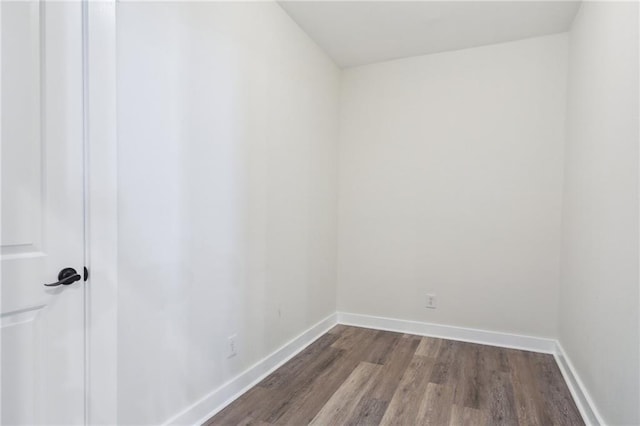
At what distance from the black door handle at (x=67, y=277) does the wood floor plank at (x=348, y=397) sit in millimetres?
1420

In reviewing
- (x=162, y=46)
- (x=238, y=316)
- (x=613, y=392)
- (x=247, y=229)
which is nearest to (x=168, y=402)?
(x=238, y=316)

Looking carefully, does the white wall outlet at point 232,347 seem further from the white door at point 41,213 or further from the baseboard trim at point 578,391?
the baseboard trim at point 578,391

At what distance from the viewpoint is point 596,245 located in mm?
2080

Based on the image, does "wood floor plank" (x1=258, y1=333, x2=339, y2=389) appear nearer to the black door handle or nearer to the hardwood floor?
the hardwood floor

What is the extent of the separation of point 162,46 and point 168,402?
1.70 metres

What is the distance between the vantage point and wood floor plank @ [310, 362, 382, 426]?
2104 millimetres

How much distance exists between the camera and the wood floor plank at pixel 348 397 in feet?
6.90

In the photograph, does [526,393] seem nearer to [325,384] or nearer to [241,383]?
[325,384]

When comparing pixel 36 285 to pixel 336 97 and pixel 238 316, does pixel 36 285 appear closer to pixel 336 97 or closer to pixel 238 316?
pixel 238 316

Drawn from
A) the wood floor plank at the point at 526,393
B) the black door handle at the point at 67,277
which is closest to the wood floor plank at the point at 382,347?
the wood floor plank at the point at 526,393

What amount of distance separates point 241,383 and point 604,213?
2.28 metres

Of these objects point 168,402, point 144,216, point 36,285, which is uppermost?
point 144,216

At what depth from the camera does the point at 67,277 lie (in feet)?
4.53

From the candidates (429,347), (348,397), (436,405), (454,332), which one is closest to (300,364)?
(348,397)
